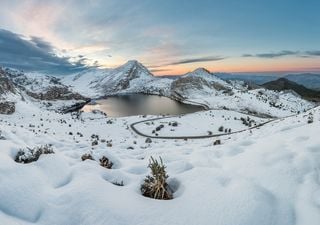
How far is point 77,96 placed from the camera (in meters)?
133

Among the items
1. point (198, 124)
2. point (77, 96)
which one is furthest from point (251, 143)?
point (77, 96)

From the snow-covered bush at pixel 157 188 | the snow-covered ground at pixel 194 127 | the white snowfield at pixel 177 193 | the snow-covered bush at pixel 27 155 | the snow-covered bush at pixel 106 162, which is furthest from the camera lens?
the snow-covered ground at pixel 194 127

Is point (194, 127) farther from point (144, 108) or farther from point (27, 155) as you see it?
point (144, 108)

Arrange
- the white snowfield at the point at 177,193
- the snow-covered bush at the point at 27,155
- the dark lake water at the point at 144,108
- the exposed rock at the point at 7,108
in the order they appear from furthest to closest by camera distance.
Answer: the dark lake water at the point at 144,108 → the exposed rock at the point at 7,108 → the snow-covered bush at the point at 27,155 → the white snowfield at the point at 177,193

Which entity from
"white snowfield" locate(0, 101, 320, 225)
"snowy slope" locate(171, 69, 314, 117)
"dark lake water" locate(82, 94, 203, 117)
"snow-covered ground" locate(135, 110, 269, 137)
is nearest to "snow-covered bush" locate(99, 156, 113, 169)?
"white snowfield" locate(0, 101, 320, 225)

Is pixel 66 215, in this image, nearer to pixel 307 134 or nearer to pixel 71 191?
pixel 71 191

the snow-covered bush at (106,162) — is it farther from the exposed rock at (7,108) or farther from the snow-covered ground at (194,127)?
the exposed rock at (7,108)

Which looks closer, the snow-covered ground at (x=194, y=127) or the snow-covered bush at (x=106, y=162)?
the snow-covered bush at (x=106, y=162)

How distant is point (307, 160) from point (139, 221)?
430 centimetres

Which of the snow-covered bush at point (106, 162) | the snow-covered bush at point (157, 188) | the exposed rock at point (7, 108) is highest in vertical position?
the snow-covered bush at point (157, 188)

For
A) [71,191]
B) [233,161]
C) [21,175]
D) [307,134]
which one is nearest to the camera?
[71,191]

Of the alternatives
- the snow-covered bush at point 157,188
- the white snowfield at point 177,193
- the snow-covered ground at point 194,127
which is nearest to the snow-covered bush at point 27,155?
the white snowfield at point 177,193

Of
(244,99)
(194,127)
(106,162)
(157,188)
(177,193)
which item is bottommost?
(244,99)

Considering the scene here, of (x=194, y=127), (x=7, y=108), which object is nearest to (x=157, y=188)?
(x=194, y=127)
